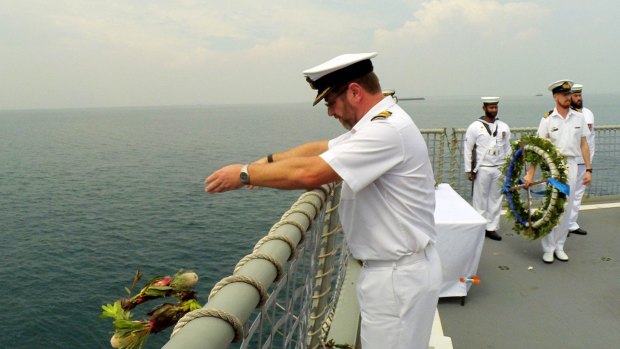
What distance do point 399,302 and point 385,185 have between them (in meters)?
0.59

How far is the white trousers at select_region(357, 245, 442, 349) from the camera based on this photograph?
2.27m

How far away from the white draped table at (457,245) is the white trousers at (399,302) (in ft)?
7.59

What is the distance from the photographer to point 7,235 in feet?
89.8

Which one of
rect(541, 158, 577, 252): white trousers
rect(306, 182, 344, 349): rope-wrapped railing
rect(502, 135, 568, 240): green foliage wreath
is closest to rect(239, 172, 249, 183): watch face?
rect(306, 182, 344, 349): rope-wrapped railing

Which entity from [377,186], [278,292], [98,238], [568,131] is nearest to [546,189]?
[568,131]

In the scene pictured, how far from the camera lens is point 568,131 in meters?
6.02

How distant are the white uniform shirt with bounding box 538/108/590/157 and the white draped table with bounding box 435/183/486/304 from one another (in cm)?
211

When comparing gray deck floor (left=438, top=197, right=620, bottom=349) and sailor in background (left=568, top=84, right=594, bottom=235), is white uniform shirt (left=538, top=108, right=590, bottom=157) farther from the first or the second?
gray deck floor (left=438, top=197, right=620, bottom=349)

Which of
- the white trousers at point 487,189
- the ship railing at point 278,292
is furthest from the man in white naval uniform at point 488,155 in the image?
the ship railing at point 278,292

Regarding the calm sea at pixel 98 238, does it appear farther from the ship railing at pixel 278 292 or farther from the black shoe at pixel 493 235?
the ship railing at pixel 278 292

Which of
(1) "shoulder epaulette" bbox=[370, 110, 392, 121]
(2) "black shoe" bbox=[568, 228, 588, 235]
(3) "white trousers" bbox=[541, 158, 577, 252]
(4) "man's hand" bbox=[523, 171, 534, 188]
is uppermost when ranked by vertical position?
(1) "shoulder epaulette" bbox=[370, 110, 392, 121]

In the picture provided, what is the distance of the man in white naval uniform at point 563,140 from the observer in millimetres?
5824

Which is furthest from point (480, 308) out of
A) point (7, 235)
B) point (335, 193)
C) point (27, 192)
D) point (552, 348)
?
point (27, 192)

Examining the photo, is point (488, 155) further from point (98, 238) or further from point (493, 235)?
point (98, 238)
